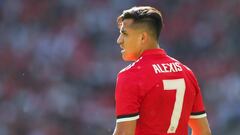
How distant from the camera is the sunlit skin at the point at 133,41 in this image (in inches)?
122

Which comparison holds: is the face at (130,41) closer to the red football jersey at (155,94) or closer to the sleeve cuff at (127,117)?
the red football jersey at (155,94)

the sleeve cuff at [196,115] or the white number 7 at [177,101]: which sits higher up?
the white number 7 at [177,101]

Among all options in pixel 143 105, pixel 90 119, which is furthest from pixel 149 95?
pixel 90 119

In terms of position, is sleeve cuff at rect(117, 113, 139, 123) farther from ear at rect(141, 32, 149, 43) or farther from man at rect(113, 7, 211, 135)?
ear at rect(141, 32, 149, 43)

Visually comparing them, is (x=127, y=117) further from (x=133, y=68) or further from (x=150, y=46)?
(x=150, y=46)

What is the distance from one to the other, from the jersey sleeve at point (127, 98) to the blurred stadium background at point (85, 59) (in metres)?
4.68

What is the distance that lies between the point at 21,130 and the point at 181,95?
16.0 ft

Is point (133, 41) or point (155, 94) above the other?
point (133, 41)

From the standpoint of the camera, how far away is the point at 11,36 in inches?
315

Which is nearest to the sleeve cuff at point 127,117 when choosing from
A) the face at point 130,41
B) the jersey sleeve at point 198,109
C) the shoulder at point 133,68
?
the shoulder at point 133,68

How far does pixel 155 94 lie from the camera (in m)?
3.00

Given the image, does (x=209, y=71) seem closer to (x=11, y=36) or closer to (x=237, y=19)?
(x=237, y=19)

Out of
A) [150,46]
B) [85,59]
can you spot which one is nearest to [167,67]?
[150,46]

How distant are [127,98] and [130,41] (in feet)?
1.04
